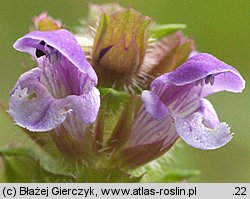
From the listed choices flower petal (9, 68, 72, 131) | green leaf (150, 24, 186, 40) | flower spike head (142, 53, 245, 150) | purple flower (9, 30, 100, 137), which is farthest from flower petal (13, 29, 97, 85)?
green leaf (150, 24, 186, 40)

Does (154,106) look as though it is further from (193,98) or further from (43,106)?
(43,106)

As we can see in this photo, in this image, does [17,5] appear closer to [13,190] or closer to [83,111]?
[13,190]

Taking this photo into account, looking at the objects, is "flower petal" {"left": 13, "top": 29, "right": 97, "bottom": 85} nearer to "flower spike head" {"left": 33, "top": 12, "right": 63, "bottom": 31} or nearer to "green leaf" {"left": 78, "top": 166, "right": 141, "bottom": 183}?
"flower spike head" {"left": 33, "top": 12, "right": 63, "bottom": 31}

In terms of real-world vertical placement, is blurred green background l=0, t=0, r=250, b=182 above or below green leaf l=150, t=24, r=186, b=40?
below

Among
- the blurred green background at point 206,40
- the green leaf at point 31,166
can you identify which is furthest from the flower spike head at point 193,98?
the blurred green background at point 206,40

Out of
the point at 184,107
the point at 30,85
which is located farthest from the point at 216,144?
the point at 30,85
